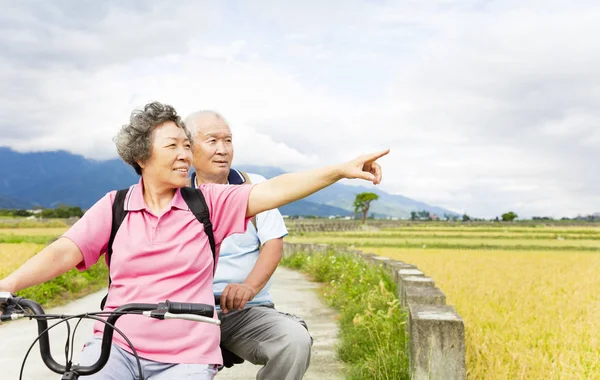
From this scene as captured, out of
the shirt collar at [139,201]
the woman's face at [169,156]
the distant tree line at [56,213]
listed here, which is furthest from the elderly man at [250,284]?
the distant tree line at [56,213]

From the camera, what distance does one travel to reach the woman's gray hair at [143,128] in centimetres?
270

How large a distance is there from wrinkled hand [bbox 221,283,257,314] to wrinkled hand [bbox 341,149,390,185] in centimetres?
89

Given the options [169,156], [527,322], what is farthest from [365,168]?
[527,322]

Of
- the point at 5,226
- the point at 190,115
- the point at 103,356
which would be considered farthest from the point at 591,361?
the point at 5,226

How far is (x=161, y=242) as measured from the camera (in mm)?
2584

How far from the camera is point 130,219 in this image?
268 centimetres

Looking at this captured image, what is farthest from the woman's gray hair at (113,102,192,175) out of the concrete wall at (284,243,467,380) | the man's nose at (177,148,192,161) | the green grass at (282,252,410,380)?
the green grass at (282,252,410,380)

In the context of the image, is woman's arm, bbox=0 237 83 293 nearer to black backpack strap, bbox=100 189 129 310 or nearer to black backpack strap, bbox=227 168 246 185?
black backpack strap, bbox=100 189 129 310

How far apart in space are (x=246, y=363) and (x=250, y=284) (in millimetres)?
3055

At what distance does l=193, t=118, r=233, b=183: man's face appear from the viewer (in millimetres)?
3570

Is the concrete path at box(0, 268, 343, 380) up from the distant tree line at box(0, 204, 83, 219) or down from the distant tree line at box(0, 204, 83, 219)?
down

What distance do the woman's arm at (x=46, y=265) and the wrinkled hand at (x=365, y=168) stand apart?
121cm

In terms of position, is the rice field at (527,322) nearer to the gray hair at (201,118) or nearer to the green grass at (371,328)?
the green grass at (371,328)

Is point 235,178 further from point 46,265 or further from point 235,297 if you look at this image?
point 46,265
